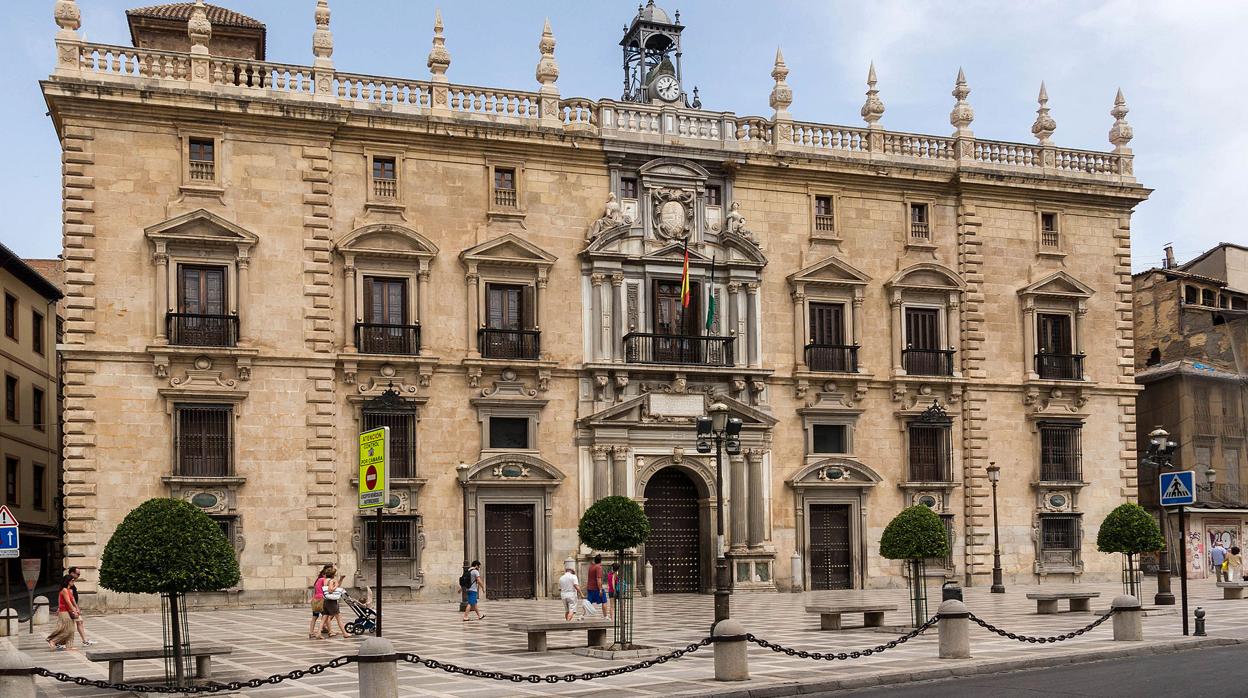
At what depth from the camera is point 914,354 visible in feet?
119

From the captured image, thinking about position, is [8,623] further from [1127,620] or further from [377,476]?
[1127,620]

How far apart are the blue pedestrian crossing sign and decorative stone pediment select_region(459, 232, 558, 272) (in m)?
16.3

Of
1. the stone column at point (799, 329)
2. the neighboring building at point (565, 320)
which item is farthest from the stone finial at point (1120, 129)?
the stone column at point (799, 329)

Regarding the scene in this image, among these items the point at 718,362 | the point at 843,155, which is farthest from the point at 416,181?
the point at 843,155

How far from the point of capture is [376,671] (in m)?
13.8

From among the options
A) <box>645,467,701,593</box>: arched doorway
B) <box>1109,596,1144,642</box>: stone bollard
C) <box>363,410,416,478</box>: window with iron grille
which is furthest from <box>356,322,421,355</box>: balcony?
<box>1109,596,1144,642</box>: stone bollard

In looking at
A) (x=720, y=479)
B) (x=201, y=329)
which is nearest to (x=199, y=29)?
(x=201, y=329)

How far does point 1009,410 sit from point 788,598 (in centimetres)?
951

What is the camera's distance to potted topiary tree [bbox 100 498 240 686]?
52.0 ft

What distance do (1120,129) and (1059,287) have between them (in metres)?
5.79

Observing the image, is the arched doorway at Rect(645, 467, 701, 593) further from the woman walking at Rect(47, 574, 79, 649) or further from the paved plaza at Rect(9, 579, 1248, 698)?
the woman walking at Rect(47, 574, 79, 649)

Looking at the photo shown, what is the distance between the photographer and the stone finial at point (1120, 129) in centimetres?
3962

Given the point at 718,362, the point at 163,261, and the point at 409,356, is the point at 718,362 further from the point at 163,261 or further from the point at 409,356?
the point at 163,261

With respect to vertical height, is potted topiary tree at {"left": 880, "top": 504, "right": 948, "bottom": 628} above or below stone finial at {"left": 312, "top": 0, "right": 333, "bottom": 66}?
below
